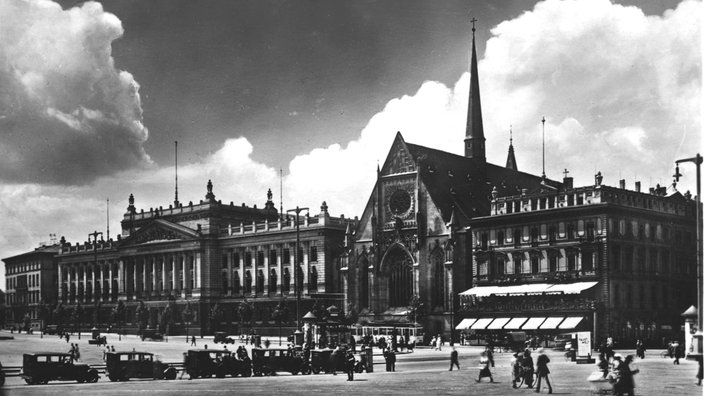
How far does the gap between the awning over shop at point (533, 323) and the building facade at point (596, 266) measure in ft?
0.31

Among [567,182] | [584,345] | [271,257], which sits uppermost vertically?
[567,182]

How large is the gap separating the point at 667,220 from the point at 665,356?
24.0m

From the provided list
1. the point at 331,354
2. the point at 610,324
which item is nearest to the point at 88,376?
the point at 331,354

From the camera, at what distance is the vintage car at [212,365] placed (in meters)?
47.7

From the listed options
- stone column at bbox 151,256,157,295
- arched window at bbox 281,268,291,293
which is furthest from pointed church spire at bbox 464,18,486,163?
stone column at bbox 151,256,157,295

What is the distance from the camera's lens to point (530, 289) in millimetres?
82438

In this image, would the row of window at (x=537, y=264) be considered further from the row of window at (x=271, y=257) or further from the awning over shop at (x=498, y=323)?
the row of window at (x=271, y=257)

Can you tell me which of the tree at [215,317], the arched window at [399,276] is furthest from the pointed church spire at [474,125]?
the tree at [215,317]

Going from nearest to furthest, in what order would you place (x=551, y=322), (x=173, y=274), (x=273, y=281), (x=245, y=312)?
(x=551, y=322) < (x=245, y=312) < (x=273, y=281) < (x=173, y=274)

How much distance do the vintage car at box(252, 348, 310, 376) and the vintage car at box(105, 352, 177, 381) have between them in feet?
14.6

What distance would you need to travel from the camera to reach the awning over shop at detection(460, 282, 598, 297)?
79294 millimetres

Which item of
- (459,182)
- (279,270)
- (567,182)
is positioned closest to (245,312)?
(279,270)

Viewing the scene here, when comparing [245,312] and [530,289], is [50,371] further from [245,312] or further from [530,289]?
[245,312]

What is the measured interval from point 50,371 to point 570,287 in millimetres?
47126
